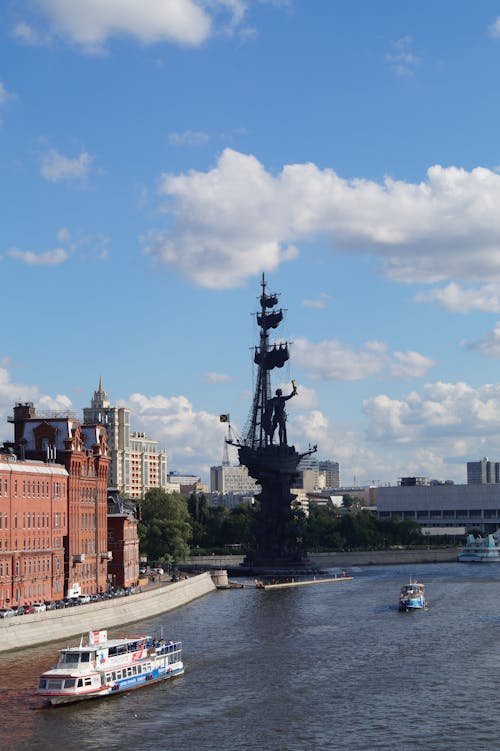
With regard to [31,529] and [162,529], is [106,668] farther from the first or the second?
[162,529]

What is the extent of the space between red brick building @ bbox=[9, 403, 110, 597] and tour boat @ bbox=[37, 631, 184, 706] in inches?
1464

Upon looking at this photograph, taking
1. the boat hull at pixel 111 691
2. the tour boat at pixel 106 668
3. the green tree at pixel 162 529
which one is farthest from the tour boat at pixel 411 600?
the green tree at pixel 162 529

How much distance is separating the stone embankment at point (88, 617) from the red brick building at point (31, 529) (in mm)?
6777

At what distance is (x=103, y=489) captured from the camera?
13038 cm

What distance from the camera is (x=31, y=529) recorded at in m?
109

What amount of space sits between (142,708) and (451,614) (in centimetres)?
6005

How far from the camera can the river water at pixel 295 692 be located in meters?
63.0

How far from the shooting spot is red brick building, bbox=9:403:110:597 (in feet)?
392

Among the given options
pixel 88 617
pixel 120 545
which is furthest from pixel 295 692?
pixel 120 545

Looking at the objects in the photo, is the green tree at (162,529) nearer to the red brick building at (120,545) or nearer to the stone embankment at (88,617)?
the red brick building at (120,545)

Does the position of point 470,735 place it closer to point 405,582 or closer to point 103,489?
point 103,489

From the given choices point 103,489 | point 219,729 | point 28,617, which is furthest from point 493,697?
point 103,489

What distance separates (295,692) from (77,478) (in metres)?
51.2

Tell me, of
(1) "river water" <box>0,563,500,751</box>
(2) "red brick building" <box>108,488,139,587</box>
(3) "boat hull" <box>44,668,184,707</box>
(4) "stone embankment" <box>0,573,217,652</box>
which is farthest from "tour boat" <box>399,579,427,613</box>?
(3) "boat hull" <box>44,668,184,707</box>
